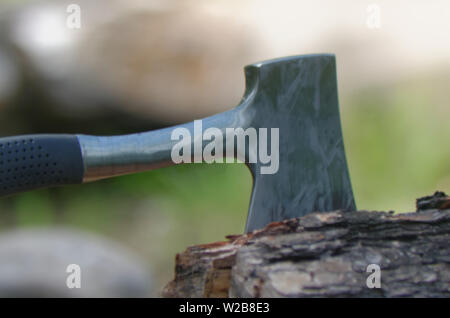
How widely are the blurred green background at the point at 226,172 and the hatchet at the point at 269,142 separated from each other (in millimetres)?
1077

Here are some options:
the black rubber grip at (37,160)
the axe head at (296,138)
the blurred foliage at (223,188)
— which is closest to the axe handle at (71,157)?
the black rubber grip at (37,160)

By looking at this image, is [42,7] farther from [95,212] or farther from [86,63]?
[95,212]

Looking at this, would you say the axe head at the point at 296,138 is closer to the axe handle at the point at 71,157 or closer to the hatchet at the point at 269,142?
the hatchet at the point at 269,142

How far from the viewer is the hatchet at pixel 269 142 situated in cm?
105

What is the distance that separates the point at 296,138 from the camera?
110cm

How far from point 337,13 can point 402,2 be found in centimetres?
34

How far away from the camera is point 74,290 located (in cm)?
179

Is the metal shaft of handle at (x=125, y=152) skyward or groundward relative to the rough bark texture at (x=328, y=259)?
skyward

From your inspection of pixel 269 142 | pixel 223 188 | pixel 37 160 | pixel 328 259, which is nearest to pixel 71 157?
pixel 37 160

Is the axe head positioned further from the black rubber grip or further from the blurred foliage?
the blurred foliage

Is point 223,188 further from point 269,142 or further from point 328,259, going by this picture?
point 328,259

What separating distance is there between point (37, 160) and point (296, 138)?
0.53 m

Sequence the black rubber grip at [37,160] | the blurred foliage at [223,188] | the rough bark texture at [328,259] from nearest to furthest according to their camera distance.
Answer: the rough bark texture at [328,259] → the black rubber grip at [37,160] → the blurred foliage at [223,188]
